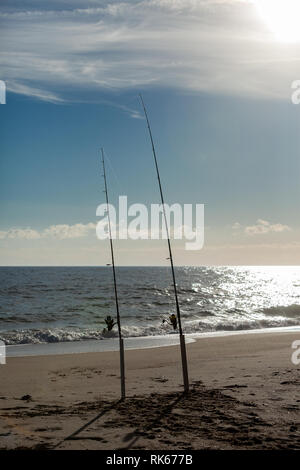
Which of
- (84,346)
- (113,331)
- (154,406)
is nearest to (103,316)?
(113,331)

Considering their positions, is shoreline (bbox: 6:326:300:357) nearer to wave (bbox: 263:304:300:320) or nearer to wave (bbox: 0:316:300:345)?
wave (bbox: 0:316:300:345)

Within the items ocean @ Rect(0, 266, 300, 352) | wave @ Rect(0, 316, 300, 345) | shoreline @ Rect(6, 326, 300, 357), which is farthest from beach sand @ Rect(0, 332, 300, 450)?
ocean @ Rect(0, 266, 300, 352)

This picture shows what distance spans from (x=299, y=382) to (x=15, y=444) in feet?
19.3

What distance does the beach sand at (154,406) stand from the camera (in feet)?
18.7

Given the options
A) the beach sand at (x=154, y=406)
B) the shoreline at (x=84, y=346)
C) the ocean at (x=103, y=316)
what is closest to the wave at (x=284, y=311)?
the ocean at (x=103, y=316)

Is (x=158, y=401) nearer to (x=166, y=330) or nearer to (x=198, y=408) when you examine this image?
(x=198, y=408)

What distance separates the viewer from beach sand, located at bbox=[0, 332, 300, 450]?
18.7 ft

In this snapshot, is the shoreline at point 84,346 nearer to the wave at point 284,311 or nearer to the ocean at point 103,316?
the ocean at point 103,316

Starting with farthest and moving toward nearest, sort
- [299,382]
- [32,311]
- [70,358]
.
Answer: [32,311]
[70,358]
[299,382]

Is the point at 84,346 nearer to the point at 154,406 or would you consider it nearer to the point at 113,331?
the point at 113,331

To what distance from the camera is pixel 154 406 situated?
7.32 meters

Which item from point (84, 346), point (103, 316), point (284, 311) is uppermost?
point (103, 316)

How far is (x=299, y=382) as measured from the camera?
9.14m
